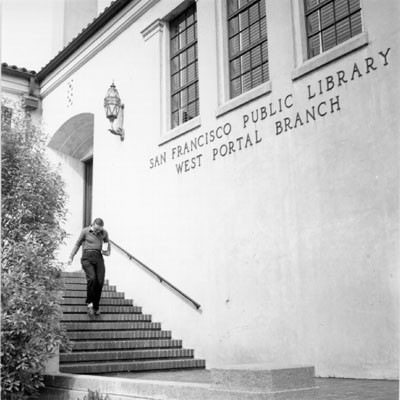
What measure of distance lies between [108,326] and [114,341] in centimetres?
53

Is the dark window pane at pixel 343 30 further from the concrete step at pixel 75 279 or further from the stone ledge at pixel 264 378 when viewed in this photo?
the concrete step at pixel 75 279

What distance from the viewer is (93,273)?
10.1 metres

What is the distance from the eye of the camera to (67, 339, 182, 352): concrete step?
9.19 metres

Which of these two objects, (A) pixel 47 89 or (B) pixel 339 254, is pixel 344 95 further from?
(A) pixel 47 89

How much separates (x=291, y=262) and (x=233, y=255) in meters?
Answer: 1.35

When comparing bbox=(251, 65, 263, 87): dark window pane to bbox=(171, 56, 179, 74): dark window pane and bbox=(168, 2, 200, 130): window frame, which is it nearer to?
bbox=(168, 2, 200, 130): window frame

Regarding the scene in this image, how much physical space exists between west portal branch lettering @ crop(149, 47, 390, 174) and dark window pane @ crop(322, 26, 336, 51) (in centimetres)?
70

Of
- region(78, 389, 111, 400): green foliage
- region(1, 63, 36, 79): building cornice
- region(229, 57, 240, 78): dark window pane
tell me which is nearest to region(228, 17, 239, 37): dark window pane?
region(229, 57, 240, 78): dark window pane

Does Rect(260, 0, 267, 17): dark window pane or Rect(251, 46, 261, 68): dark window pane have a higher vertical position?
Rect(260, 0, 267, 17): dark window pane

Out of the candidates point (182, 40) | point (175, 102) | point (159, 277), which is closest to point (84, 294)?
point (159, 277)

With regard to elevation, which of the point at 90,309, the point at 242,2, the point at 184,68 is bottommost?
the point at 90,309

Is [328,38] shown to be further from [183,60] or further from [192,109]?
[183,60]

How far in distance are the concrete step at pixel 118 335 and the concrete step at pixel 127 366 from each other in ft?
2.33

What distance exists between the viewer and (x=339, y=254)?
314 inches
